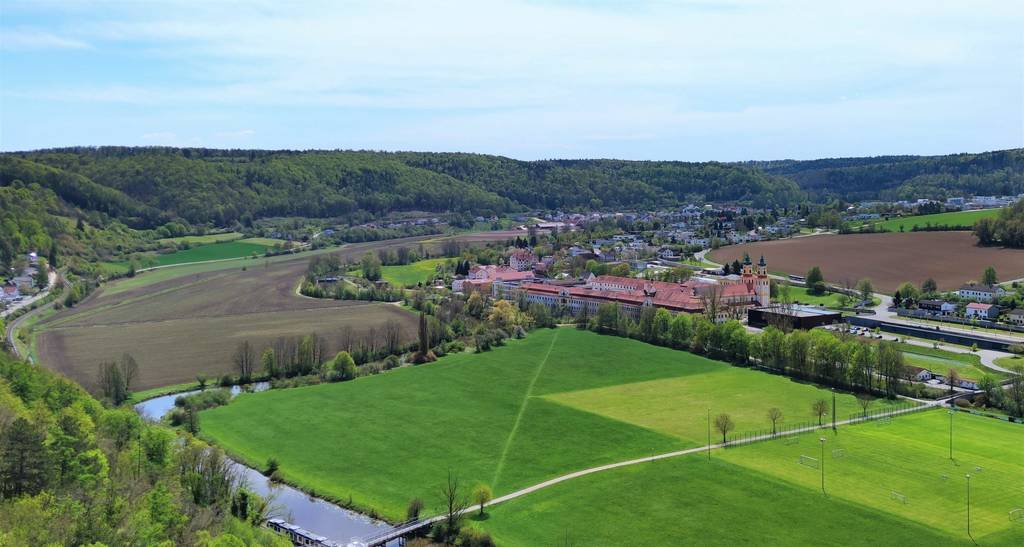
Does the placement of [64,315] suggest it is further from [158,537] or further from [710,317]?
[158,537]

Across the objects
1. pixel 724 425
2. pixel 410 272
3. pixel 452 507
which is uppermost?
pixel 410 272

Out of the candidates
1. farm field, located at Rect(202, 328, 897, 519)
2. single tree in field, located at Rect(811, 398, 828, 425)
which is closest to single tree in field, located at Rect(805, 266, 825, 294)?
farm field, located at Rect(202, 328, 897, 519)

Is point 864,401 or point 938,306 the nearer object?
point 864,401

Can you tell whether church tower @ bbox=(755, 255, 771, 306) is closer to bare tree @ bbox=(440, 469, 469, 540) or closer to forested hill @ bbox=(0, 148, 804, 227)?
bare tree @ bbox=(440, 469, 469, 540)

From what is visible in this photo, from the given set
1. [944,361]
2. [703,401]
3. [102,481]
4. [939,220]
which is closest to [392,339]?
[703,401]

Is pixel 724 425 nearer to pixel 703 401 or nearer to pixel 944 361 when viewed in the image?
pixel 703 401

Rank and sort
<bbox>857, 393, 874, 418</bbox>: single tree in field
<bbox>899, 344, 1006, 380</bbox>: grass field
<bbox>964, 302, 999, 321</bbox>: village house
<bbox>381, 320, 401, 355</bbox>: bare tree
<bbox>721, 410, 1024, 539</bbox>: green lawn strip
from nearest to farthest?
1. <bbox>721, 410, 1024, 539</bbox>: green lawn strip
2. <bbox>857, 393, 874, 418</bbox>: single tree in field
3. <bbox>899, 344, 1006, 380</bbox>: grass field
4. <bbox>381, 320, 401, 355</bbox>: bare tree
5. <bbox>964, 302, 999, 321</bbox>: village house
